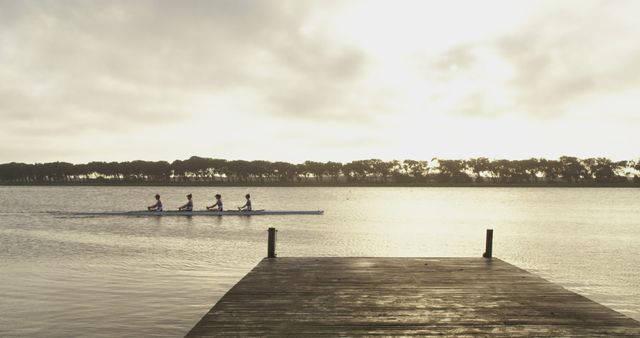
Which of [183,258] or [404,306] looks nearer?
[404,306]

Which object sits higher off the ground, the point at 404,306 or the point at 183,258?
the point at 404,306

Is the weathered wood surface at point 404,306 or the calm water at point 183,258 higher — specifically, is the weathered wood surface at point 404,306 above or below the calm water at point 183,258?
above

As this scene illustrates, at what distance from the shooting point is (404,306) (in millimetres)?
9180

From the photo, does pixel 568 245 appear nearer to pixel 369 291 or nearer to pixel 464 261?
pixel 464 261

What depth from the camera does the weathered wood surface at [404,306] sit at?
25.6 feet

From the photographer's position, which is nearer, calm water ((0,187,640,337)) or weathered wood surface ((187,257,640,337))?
weathered wood surface ((187,257,640,337))

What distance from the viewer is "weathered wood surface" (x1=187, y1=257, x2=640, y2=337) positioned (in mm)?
7801

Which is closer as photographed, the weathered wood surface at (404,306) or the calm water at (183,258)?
the weathered wood surface at (404,306)

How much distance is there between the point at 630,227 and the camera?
42812mm

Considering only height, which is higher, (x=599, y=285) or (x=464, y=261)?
(x=464, y=261)

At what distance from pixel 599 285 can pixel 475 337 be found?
12643 mm

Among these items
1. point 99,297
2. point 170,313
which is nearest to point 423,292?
point 170,313

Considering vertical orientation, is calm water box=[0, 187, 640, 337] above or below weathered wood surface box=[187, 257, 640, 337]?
below

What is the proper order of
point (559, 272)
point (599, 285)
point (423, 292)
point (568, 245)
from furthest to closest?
point (568, 245), point (559, 272), point (599, 285), point (423, 292)
